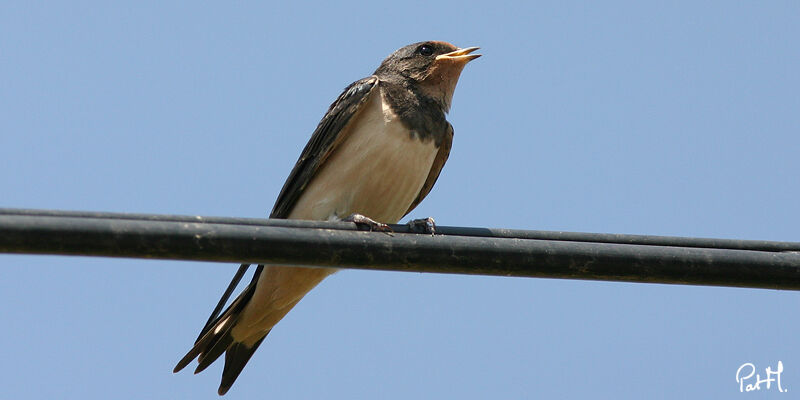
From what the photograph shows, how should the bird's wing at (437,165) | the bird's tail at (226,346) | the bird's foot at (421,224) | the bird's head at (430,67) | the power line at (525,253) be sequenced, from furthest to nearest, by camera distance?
the bird's head at (430,67), the bird's wing at (437,165), the bird's tail at (226,346), the bird's foot at (421,224), the power line at (525,253)

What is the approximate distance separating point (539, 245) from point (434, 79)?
12.7 feet

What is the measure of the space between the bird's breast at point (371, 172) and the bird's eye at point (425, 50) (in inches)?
41.5

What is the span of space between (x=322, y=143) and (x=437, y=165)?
36.8 inches

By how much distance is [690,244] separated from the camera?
4.05 metres

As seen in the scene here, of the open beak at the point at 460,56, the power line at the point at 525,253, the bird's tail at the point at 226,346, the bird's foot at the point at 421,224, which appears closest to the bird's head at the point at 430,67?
the open beak at the point at 460,56

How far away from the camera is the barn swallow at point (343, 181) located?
670cm

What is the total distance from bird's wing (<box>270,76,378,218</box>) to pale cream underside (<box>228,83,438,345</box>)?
0.06 metres

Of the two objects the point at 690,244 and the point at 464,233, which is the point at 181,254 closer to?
the point at 464,233

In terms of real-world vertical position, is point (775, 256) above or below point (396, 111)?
below

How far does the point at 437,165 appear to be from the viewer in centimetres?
745

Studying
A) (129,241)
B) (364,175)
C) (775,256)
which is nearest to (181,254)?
(129,241)

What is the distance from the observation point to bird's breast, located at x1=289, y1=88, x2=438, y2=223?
6711mm

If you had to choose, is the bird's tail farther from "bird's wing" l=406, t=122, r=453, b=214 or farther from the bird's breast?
"bird's wing" l=406, t=122, r=453, b=214

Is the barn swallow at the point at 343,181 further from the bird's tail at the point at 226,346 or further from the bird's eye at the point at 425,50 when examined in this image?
the bird's eye at the point at 425,50
